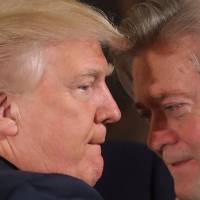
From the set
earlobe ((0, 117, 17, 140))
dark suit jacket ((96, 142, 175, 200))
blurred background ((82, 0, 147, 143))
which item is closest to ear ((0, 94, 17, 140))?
earlobe ((0, 117, 17, 140))

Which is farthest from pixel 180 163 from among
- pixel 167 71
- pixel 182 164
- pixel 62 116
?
pixel 62 116

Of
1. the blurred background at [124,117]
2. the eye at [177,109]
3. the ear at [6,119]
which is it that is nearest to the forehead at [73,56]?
the ear at [6,119]

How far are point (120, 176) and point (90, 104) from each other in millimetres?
606

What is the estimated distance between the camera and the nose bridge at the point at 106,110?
111 cm

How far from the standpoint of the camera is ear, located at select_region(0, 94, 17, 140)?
1.01m

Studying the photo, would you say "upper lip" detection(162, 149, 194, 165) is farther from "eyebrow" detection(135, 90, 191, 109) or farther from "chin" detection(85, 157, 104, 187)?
"chin" detection(85, 157, 104, 187)

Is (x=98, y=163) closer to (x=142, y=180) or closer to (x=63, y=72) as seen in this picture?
(x=63, y=72)

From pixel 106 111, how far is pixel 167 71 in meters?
0.30

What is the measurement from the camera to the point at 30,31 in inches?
40.2

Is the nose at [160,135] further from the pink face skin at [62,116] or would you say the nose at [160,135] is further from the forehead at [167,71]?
the pink face skin at [62,116]

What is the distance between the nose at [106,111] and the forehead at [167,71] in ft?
0.87

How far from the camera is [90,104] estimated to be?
1086 millimetres

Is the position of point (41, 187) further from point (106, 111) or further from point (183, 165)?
point (183, 165)

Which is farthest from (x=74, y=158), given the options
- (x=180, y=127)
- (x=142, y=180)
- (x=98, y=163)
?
(x=142, y=180)
